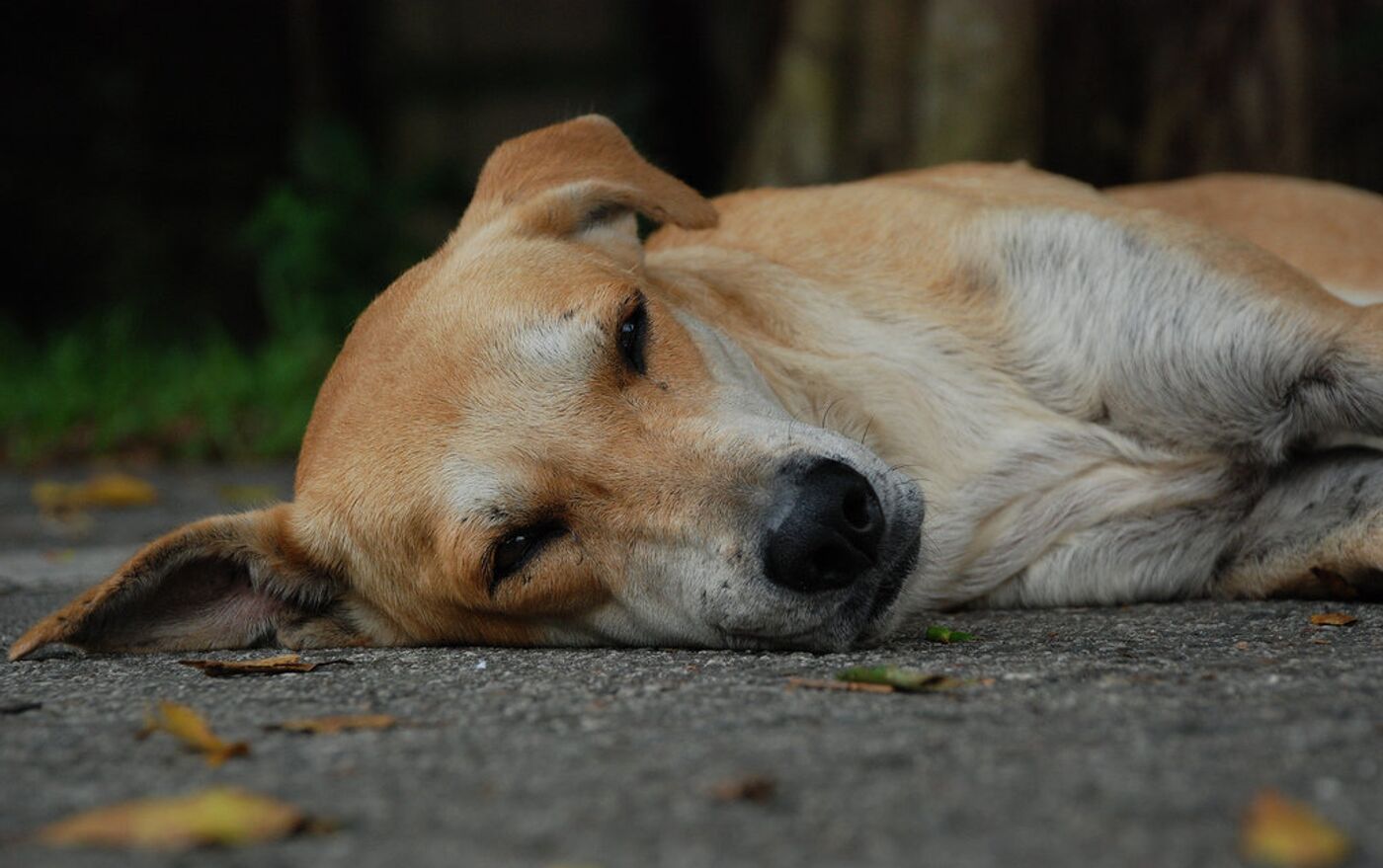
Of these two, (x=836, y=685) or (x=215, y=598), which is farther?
(x=215, y=598)

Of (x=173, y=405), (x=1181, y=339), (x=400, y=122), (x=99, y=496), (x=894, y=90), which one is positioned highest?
(x=400, y=122)

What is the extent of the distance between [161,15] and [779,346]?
31.4ft

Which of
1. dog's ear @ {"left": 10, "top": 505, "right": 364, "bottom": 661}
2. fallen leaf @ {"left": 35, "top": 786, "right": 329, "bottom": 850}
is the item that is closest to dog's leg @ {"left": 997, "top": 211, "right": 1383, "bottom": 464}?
dog's ear @ {"left": 10, "top": 505, "right": 364, "bottom": 661}

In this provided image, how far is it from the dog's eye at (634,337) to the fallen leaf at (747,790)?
1580 mm

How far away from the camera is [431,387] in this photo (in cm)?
326

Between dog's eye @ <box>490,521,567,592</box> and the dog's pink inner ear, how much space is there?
941mm

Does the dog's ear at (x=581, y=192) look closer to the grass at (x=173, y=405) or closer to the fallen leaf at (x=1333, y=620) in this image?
the fallen leaf at (x=1333, y=620)

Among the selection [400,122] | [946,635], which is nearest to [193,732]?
[946,635]

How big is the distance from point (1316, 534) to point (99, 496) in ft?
18.0

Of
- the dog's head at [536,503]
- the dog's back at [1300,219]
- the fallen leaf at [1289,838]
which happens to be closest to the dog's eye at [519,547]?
the dog's head at [536,503]

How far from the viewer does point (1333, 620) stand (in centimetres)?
311

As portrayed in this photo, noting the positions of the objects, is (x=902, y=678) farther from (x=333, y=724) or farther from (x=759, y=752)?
(x=333, y=724)

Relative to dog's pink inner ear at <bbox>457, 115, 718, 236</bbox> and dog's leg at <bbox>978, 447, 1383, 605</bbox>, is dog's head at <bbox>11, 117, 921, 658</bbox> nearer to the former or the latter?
dog's pink inner ear at <bbox>457, 115, 718, 236</bbox>

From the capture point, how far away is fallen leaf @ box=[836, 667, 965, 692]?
2.38m
